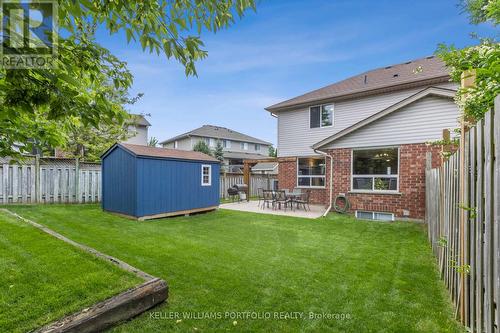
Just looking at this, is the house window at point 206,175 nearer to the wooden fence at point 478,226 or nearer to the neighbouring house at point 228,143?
the wooden fence at point 478,226

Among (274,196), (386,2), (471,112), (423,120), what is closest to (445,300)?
(471,112)

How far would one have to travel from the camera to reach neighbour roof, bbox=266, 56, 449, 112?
1155 centimetres

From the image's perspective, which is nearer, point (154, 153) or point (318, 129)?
point (154, 153)

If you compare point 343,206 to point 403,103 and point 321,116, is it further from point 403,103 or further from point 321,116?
point 321,116

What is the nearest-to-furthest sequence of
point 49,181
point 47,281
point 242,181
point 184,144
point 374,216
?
point 47,281 < point 49,181 < point 374,216 < point 242,181 < point 184,144

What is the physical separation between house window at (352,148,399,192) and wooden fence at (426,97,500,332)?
716 centimetres

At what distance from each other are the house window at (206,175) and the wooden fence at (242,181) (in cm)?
519

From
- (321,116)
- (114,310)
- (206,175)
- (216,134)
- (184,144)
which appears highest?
(216,134)

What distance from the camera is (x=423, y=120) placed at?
29.8 ft

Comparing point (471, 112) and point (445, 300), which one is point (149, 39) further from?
point (445, 300)

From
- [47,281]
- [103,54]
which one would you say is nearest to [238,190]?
[47,281]

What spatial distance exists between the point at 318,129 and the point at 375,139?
434 cm

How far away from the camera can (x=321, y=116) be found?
46.3 feet

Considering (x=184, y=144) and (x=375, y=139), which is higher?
(x=184, y=144)
